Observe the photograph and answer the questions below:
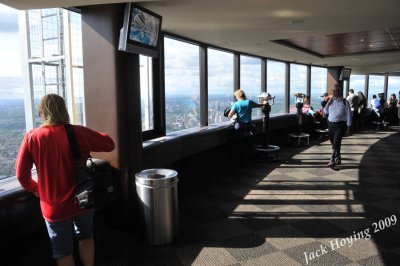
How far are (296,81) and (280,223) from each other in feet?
27.5

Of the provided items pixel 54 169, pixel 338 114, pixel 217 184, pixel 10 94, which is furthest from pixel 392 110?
pixel 54 169

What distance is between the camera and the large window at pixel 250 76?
26.8 feet

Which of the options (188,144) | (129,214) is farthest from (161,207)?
(188,144)

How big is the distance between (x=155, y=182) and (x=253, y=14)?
99.6 inches

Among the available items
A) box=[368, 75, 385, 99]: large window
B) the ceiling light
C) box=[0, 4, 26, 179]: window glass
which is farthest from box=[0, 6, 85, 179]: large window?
box=[368, 75, 385, 99]: large window

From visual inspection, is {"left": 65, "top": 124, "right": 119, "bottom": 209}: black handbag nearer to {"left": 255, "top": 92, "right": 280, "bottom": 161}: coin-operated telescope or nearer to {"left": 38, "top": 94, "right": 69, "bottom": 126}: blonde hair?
{"left": 38, "top": 94, "right": 69, "bottom": 126}: blonde hair

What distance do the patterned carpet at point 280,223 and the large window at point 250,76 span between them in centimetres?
276

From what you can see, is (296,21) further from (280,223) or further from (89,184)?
(89,184)

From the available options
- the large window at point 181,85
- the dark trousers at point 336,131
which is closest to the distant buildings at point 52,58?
the large window at point 181,85

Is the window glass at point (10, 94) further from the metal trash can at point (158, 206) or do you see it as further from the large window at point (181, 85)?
the large window at point (181, 85)

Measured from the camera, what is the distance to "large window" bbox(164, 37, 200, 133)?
222 inches

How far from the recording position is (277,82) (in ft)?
33.5

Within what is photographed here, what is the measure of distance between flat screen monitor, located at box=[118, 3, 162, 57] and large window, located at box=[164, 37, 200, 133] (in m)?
1.69

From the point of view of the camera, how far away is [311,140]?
10.0m
